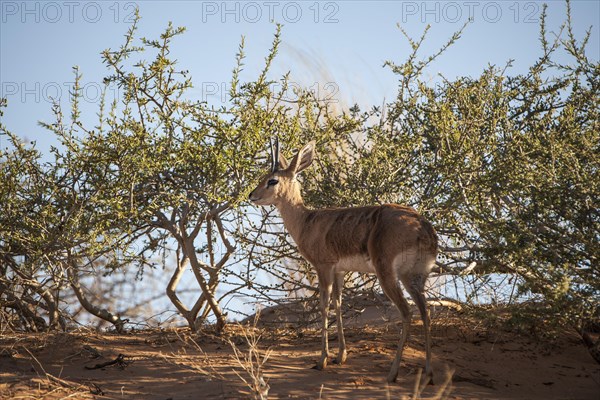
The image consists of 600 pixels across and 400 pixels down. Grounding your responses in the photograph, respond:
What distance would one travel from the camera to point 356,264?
8484mm

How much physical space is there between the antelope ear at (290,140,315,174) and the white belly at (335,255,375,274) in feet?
4.65

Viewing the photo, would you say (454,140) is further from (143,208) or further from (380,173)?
(143,208)

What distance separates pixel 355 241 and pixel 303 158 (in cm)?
155

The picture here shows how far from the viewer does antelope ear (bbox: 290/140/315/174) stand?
9.41 metres

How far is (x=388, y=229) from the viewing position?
8.05 meters

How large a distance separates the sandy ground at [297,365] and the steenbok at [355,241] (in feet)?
1.18

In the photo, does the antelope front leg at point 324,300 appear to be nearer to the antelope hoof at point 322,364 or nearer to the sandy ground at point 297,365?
the antelope hoof at point 322,364

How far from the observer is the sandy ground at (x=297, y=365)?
7801 millimetres

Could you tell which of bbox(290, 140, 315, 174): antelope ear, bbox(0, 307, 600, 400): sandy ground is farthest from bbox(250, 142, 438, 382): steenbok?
bbox(0, 307, 600, 400): sandy ground

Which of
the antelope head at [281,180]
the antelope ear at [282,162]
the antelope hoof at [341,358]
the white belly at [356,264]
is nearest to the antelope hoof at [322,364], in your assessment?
the antelope hoof at [341,358]

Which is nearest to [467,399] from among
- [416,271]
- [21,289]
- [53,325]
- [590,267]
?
[416,271]

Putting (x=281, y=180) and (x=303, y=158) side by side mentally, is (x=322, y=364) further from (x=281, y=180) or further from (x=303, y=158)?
(x=303, y=158)

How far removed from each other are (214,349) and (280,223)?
74.6 inches

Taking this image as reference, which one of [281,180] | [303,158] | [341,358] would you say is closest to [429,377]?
[341,358]
